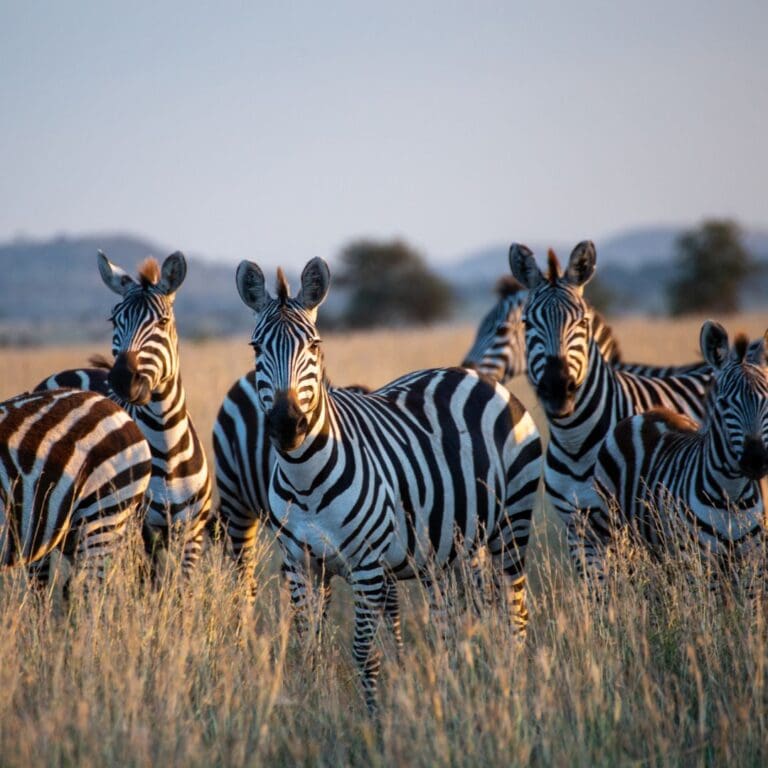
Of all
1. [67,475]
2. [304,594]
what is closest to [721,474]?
[304,594]

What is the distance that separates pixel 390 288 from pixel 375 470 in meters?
44.9

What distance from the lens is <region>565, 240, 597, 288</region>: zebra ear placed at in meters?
6.48

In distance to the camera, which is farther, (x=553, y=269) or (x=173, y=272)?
(x=553, y=269)

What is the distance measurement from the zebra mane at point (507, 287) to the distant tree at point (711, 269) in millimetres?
35105

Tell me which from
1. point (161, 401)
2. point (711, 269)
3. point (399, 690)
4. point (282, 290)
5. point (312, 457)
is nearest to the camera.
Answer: point (399, 690)

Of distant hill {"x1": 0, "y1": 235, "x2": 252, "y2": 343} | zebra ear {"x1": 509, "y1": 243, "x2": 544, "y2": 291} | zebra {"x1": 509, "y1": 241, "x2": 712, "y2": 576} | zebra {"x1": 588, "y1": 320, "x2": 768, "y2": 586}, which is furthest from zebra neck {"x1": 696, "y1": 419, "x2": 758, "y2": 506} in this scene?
distant hill {"x1": 0, "y1": 235, "x2": 252, "y2": 343}

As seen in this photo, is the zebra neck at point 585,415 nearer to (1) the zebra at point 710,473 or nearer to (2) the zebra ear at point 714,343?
(1) the zebra at point 710,473

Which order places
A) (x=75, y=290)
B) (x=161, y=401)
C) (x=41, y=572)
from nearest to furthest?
(x=161, y=401)
(x=41, y=572)
(x=75, y=290)

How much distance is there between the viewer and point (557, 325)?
6090 mm

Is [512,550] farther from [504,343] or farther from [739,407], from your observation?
[504,343]

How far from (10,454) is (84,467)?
1.42ft

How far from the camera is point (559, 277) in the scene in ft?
21.2

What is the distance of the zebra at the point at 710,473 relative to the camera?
16.5ft

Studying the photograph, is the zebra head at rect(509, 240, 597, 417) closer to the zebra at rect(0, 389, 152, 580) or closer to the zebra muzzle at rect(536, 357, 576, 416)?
the zebra muzzle at rect(536, 357, 576, 416)
